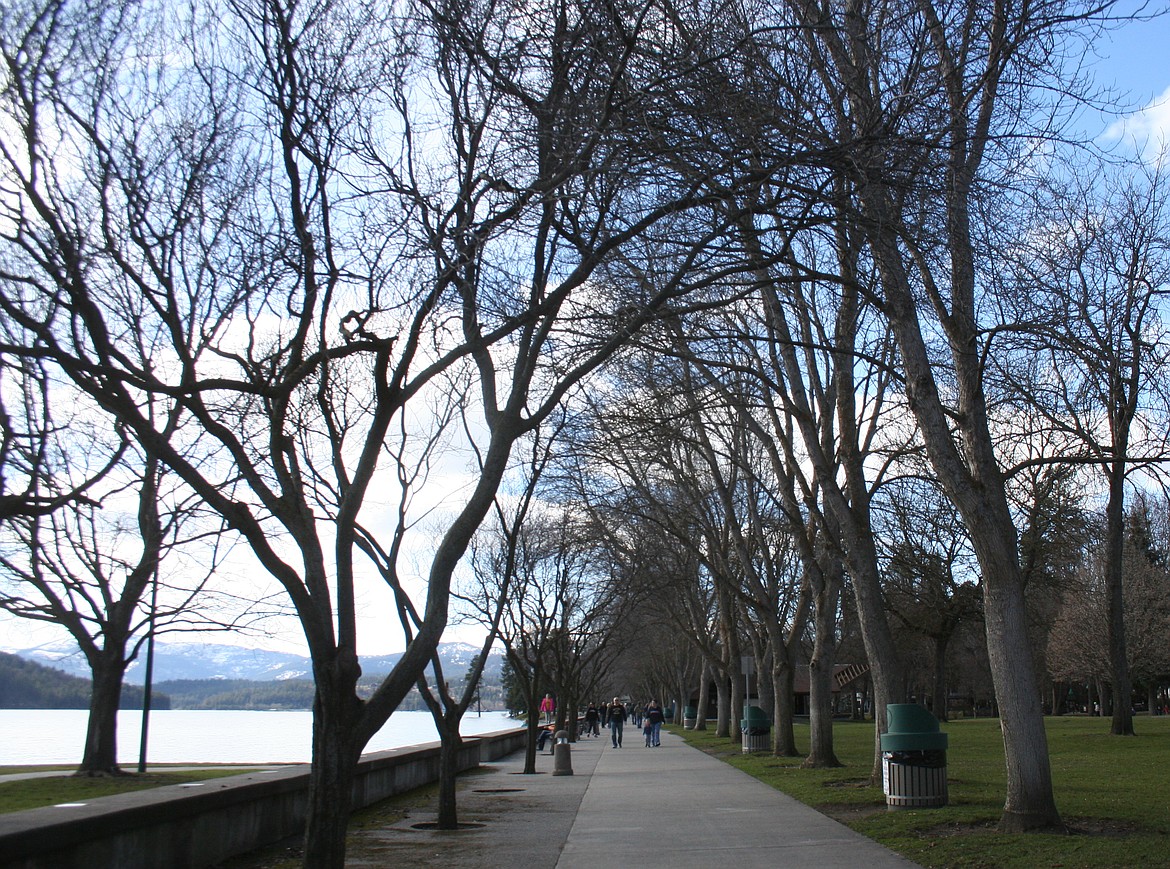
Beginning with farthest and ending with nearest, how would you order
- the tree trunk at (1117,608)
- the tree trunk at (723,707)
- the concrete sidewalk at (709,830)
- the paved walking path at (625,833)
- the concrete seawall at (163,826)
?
1. the tree trunk at (723,707)
2. the tree trunk at (1117,608)
3. the paved walking path at (625,833)
4. the concrete sidewalk at (709,830)
5. the concrete seawall at (163,826)

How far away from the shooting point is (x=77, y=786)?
64.3 feet

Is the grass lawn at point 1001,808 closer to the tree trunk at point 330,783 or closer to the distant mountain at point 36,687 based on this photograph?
the tree trunk at point 330,783

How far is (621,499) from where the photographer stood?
28469 millimetres

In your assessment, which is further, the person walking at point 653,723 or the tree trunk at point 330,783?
the person walking at point 653,723

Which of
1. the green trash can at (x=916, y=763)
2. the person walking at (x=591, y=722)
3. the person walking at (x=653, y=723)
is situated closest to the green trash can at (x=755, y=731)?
the person walking at (x=653, y=723)

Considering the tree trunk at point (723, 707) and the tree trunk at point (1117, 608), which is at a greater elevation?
the tree trunk at point (1117, 608)

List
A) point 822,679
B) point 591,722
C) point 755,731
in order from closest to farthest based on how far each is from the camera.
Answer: point 822,679, point 755,731, point 591,722

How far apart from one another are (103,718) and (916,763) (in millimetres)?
16755

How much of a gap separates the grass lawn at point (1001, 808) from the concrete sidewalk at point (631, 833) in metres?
0.50

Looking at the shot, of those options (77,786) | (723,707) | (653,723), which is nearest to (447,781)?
(77,786)

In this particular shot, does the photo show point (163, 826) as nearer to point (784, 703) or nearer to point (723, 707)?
point (784, 703)

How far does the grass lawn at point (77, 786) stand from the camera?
53.2 ft

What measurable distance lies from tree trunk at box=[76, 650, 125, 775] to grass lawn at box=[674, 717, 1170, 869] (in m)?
13.2

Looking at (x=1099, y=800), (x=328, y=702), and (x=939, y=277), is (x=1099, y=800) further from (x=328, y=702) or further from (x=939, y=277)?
(x=328, y=702)
